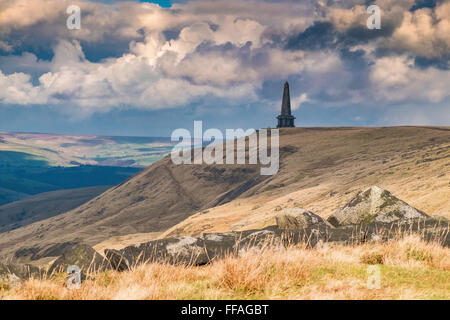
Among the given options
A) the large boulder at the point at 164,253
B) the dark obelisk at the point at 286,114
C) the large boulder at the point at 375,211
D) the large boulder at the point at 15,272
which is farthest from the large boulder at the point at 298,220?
the dark obelisk at the point at 286,114

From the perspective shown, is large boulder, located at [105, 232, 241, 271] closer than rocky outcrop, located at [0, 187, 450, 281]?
Yes

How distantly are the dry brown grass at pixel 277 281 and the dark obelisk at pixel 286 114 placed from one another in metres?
132

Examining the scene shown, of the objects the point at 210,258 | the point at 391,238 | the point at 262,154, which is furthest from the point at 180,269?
the point at 262,154

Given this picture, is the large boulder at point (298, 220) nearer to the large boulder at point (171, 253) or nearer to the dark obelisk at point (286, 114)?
the large boulder at point (171, 253)

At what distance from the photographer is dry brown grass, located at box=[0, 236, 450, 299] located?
8062mm

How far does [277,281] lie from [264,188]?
5789 cm

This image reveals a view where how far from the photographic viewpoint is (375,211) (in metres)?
17.2

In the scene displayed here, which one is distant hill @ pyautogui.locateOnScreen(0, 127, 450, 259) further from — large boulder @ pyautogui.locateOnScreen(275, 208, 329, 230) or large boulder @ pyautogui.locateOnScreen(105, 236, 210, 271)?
large boulder @ pyautogui.locateOnScreen(105, 236, 210, 271)

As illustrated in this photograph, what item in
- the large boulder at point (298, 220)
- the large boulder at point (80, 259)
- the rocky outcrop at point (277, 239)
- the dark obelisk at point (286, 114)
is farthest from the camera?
the dark obelisk at point (286, 114)

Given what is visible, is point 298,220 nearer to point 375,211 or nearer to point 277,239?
point 375,211

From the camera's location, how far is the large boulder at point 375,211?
16712 millimetres

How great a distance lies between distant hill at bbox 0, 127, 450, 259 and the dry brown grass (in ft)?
51.4

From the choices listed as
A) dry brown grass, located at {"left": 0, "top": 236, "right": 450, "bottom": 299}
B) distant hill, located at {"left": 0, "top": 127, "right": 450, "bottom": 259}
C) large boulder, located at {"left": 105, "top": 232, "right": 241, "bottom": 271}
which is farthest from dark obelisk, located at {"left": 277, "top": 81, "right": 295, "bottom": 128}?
dry brown grass, located at {"left": 0, "top": 236, "right": 450, "bottom": 299}
